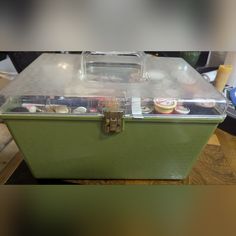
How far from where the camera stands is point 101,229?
280 mm

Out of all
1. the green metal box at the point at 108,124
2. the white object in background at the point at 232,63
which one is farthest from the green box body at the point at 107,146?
the white object in background at the point at 232,63

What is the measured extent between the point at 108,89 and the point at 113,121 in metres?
0.10

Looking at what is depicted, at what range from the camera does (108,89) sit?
55 cm

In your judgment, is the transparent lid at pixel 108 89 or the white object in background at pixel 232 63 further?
the white object in background at pixel 232 63

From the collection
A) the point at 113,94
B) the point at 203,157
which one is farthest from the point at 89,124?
the point at 203,157

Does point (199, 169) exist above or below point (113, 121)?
below

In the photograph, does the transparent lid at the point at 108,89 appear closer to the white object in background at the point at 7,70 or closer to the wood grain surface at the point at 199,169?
the white object in background at the point at 7,70

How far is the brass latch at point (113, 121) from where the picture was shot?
0.49 meters

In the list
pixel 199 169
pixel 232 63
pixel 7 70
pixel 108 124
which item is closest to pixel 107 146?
pixel 108 124

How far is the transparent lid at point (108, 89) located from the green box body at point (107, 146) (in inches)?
1.0

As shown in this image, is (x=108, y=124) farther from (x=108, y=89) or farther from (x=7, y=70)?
(x=7, y=70)

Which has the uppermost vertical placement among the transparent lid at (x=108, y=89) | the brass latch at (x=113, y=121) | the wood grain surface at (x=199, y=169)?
the transparent lid at (x=108, y=89)

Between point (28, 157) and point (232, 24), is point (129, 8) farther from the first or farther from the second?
point (28, 157)

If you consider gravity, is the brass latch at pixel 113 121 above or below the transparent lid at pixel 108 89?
below
